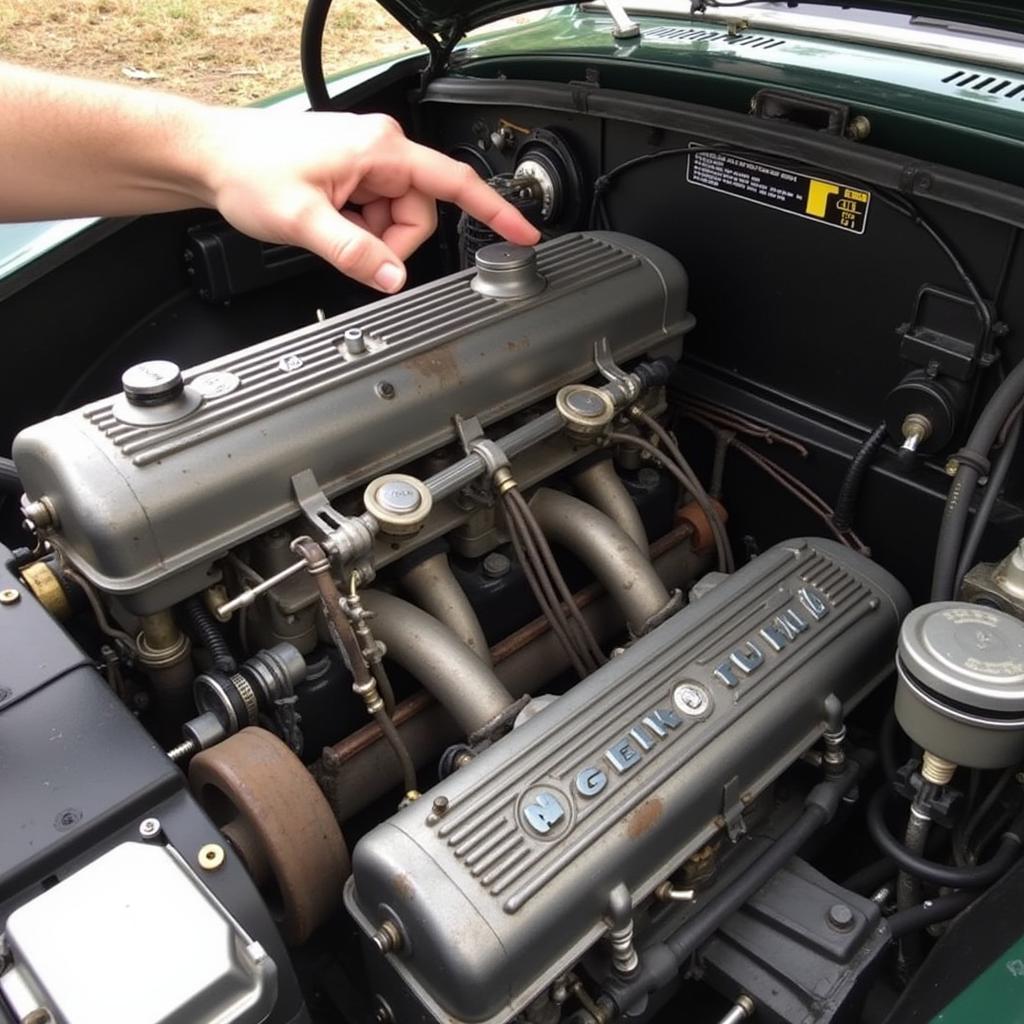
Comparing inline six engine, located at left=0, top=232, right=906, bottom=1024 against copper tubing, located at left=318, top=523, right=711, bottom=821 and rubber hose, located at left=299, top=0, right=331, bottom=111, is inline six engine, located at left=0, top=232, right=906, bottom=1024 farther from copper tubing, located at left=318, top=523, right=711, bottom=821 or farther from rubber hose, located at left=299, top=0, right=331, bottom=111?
rubber hose, located at left=299, top=0, right=331, bottom=111

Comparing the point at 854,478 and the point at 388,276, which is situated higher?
the point at 388,276

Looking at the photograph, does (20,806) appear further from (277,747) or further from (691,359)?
(691,359)

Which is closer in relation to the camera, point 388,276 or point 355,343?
point 388,276

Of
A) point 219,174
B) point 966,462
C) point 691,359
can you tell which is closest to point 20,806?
point 219,174

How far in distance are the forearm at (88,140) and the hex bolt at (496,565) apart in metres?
0.57

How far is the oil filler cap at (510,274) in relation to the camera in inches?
53.4

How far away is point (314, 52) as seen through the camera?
175 cm

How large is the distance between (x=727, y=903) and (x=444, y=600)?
1.57ft

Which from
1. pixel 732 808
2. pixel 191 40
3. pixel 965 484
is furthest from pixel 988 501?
pixel 191 40

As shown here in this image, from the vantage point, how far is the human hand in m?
0.99

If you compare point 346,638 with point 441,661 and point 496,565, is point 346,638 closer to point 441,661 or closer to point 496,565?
point 441,661

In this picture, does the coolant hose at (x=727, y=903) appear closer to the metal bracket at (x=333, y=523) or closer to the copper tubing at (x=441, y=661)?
the copper tubing at (x=441, y=661)

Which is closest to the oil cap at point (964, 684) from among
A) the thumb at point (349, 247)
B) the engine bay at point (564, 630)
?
the engine bay at point (564, 630)

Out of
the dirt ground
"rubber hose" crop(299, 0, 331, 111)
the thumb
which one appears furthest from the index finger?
the dirt ground
